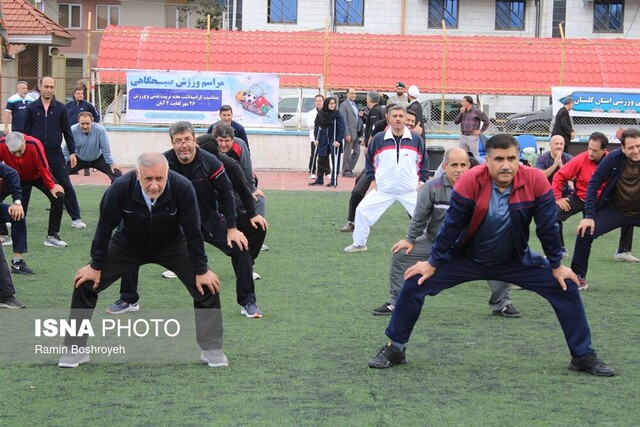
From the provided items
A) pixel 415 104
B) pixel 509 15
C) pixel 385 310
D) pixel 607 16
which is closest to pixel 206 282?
pixel 385 310

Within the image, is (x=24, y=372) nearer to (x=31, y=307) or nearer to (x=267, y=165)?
(x=31, y=307)

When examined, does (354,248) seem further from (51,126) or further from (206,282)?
(206,282)

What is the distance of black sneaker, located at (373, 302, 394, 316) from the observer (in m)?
9.20

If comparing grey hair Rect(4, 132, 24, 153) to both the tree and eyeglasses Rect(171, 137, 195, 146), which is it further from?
the tree

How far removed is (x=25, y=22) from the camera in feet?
135

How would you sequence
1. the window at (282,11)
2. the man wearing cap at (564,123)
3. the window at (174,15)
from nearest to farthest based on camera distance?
the man wearing cap at (564,123), the window at (282,11), the window at (174,15)

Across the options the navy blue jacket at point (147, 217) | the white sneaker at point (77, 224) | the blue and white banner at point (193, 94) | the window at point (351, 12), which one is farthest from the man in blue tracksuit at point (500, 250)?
the window at point (351, 12)

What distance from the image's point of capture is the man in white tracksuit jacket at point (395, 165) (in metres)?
12.4

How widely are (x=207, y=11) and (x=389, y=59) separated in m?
25.9

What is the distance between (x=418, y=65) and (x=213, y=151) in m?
17.8

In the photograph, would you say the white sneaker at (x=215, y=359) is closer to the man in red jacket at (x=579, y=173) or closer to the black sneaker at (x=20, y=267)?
the black sneaker at (x=20, y=267)

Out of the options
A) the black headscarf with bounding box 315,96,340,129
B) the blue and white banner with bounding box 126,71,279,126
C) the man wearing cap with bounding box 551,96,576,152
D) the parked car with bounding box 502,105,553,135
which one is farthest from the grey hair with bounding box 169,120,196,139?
the parked car with bounding box 502,105,553,135

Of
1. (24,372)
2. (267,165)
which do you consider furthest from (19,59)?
(24,372)

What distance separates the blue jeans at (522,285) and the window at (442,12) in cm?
3557
